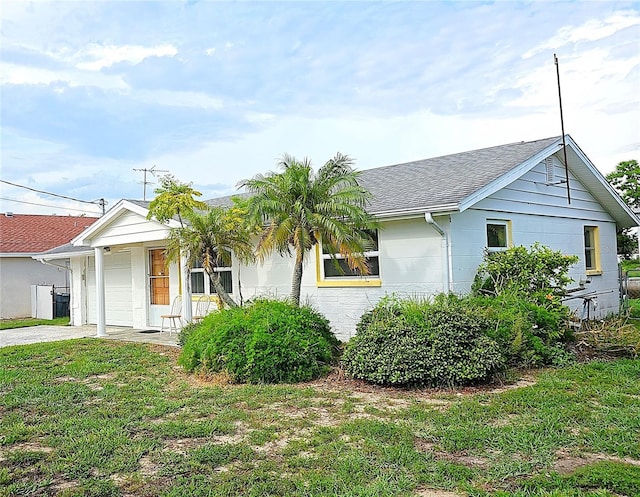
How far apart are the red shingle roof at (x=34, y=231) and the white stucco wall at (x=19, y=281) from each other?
0.55 meters

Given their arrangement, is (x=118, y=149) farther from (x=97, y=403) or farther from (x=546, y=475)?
(x=546, y=475)

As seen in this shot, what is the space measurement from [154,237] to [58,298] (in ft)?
34.1

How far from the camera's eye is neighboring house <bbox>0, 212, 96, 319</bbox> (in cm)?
2223

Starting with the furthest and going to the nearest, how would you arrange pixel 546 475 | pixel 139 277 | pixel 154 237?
pixel 139 277, pixel 154 237, pixel 546 475

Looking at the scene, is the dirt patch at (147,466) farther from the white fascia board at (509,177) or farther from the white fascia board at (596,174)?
the white fascia board at (596,174)

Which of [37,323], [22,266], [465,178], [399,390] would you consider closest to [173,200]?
[465,178]

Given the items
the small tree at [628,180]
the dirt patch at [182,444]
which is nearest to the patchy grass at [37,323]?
the dirt patch at [182,444]

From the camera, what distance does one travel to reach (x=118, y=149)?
69.2ft

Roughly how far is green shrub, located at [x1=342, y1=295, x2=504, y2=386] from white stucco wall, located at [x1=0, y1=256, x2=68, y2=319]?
1920 centimetres

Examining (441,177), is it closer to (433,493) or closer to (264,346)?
(264,346)

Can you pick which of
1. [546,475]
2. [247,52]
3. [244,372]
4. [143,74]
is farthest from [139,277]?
[546,475]

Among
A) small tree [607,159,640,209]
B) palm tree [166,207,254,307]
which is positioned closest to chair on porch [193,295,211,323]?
palm tree [166,207,254,307]

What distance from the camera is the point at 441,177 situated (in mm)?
11664

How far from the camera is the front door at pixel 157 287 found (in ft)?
49.6
